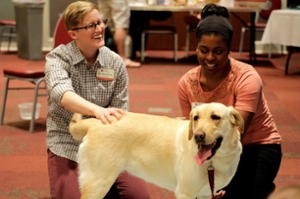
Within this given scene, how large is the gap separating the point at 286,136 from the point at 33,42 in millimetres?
5515

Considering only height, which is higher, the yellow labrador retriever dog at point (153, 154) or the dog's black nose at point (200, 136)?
the dog's black nose at point (200, 136)

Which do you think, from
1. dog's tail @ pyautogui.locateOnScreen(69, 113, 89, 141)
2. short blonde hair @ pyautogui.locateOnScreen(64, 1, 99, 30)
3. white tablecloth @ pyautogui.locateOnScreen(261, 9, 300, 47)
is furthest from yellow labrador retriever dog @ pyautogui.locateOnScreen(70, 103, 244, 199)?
white tablecloth @ pyautogui.locateOnScreen(261, 9, 300, 47)

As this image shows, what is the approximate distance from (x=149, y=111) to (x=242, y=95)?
3.31m

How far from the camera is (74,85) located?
2.69 metres

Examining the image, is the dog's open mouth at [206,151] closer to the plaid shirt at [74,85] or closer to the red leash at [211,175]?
the red leash at [211,175]

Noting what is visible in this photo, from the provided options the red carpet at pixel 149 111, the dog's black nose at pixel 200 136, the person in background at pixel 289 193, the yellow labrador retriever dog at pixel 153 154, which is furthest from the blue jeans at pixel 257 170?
the person in background at pixel 289 193

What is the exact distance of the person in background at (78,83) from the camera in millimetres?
2621

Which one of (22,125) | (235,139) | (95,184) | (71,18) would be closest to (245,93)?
(235,139)

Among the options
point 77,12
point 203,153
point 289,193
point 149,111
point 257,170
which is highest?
point 77,12

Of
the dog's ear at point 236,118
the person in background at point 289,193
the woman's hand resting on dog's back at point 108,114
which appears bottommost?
the woman's hand resting on dog's back at point 108,114

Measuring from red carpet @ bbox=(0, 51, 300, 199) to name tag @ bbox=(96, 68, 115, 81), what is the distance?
3.24ft

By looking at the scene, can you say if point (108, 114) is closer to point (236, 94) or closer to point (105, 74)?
point (105, 74)

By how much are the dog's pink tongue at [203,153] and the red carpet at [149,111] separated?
1.42 m

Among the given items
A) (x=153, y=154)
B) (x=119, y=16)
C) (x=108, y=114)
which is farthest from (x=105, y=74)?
(x=119, y=16)
